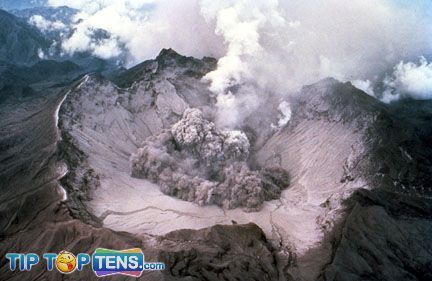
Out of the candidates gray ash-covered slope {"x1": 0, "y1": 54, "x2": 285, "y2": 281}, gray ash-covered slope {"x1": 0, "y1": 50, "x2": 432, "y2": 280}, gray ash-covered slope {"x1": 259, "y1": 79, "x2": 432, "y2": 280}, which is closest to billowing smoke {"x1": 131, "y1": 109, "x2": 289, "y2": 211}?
gray ash-covered slope {"x1": 0, "y1": 50, "x2": 432, "y2": 280}

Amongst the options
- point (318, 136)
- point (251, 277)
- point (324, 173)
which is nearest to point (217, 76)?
point (318, 136)

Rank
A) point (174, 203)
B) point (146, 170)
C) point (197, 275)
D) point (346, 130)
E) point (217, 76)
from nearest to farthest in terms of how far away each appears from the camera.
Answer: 1. point (197, 275)
2. point (174, 203)
3. point (146, 170)
4. point (346, 130)
5. point (217, 76)

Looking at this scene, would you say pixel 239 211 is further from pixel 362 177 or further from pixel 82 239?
pixel 82 239

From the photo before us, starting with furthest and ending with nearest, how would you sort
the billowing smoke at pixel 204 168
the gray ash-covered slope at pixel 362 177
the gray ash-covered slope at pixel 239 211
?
the billowing smoke at pixel 204 168, the gray ash-covered slope at pixel 362 177, the gray ash-covered slope at pixel 239 211

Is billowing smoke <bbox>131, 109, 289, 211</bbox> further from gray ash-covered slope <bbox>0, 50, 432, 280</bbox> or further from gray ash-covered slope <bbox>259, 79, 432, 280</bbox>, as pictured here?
gray ash-covered slope <bbox>259, 79, 432, 280</bbox>

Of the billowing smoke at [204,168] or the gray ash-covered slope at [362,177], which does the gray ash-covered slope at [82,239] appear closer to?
the gray ash-covered slope at [362,177]

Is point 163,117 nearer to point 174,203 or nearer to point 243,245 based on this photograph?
point 174,203

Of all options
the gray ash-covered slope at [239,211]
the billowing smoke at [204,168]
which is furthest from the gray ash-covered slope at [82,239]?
the billowing smoke at [204,168]

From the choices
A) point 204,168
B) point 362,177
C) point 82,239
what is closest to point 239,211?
point 204,168
